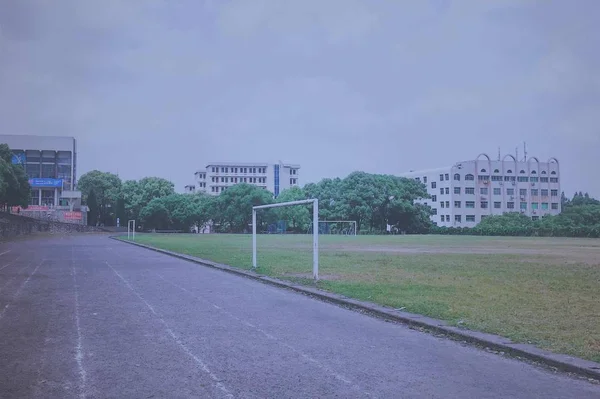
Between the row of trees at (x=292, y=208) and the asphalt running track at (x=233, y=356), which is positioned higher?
the row of trees at (x=292, y=208)

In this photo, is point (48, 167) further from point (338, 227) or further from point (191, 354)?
point (191, 354)

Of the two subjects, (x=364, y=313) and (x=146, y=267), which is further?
(x=146, y=267)

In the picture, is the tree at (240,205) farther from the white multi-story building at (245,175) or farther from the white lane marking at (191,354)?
the white lane marking at (191,354)

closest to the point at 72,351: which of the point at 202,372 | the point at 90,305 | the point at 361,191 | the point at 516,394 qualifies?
the point at 202,372

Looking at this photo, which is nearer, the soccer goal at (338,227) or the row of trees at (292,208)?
the soccer goal at (338,227)

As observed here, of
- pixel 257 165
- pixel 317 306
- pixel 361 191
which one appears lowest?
pixel 317 306

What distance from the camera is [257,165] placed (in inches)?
5487

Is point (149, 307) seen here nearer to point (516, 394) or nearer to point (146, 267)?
point (516, 394)

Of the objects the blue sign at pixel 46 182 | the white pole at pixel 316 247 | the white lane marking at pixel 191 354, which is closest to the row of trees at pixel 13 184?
the blue sign at pixel 46 182

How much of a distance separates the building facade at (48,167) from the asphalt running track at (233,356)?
99109 mm

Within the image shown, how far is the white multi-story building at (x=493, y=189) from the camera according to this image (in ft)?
330

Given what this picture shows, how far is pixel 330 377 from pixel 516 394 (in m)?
1.87

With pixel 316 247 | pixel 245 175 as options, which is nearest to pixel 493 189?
pixel 245 175

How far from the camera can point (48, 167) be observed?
4289 inches
